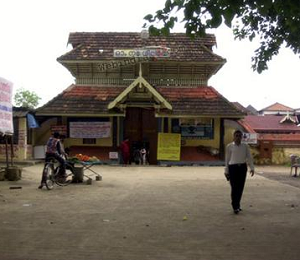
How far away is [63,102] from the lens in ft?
79.7

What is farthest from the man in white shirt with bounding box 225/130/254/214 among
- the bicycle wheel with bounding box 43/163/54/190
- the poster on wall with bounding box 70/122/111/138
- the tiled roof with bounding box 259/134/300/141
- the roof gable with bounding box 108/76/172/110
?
the tiled roof with bounding box 259/134/300/141

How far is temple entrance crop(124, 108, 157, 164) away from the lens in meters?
24.5

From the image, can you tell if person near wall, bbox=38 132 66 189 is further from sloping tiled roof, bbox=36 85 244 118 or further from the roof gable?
sloping tiled roof, bbox=36 85 244 118

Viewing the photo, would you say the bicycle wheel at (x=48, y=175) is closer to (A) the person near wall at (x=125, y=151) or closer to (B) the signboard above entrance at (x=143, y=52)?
(A) the person near wall at (x=125, y=151)

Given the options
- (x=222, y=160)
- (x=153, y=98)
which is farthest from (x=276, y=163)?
(x=153, y=98)

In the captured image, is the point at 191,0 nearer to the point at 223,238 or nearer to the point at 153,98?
the point at 223,238

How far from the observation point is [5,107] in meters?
14.0

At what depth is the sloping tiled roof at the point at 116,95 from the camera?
23.5 m

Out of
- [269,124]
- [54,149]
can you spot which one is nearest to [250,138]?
[54,149]

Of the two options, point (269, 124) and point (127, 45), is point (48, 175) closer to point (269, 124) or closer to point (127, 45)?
point (127, 45)

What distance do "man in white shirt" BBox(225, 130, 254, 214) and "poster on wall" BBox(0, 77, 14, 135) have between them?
23.5 ft

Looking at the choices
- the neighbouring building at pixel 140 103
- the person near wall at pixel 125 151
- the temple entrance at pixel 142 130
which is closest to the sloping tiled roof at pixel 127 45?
the neighbouring building at pixel 140 103

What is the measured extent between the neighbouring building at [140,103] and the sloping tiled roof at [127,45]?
0.06m

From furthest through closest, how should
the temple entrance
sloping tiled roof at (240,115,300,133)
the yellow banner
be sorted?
1. sloping tiled roof at (240,115,300,133)
2. the temple entrance
3. the yellow banner
